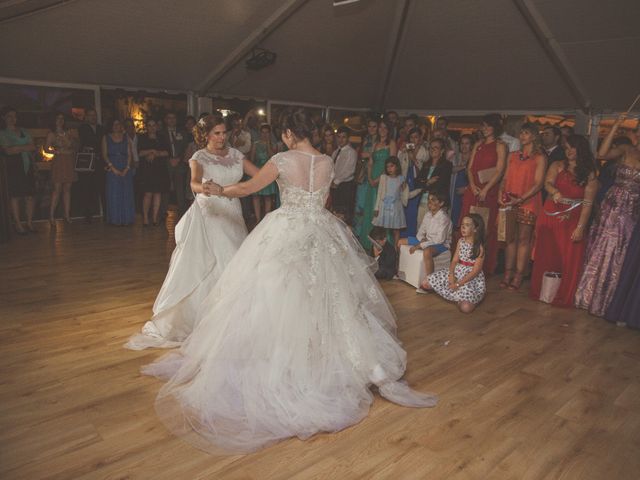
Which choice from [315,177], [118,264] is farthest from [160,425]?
[118,264]

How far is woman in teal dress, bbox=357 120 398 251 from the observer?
6.32 metres

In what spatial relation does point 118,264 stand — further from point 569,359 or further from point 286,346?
point 569,359

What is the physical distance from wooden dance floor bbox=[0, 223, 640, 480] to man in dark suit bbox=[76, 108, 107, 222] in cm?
356

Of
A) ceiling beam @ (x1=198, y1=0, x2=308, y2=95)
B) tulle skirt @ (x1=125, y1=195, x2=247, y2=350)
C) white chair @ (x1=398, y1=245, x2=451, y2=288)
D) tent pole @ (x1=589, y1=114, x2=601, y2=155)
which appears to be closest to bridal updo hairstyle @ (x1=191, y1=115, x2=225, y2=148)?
tulle skirt @ (x1=125, y1=195, x2=247, y2=350)

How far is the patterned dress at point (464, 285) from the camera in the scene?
14.4 feet

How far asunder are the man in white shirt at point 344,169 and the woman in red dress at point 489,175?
1.91 meters

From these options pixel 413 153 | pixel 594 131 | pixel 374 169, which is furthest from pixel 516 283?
pixel 594 131

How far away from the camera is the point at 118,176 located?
304 inches

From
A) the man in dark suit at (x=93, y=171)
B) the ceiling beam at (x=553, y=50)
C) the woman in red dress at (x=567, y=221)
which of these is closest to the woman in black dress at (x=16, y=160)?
the man in dark suit at (x=93, y=171)

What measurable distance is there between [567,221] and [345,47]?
5.49m

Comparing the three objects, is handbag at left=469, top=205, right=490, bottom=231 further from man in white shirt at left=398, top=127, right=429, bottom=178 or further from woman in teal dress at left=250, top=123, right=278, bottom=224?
woman in teal dress at left=250, top=123, right=278, bottom=224

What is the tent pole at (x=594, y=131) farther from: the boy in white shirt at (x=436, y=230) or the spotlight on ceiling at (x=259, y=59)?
the spotlight on ceiling at (x=259, y=59)

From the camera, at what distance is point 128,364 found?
3.13 m

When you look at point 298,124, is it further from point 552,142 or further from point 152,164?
point 152,164
